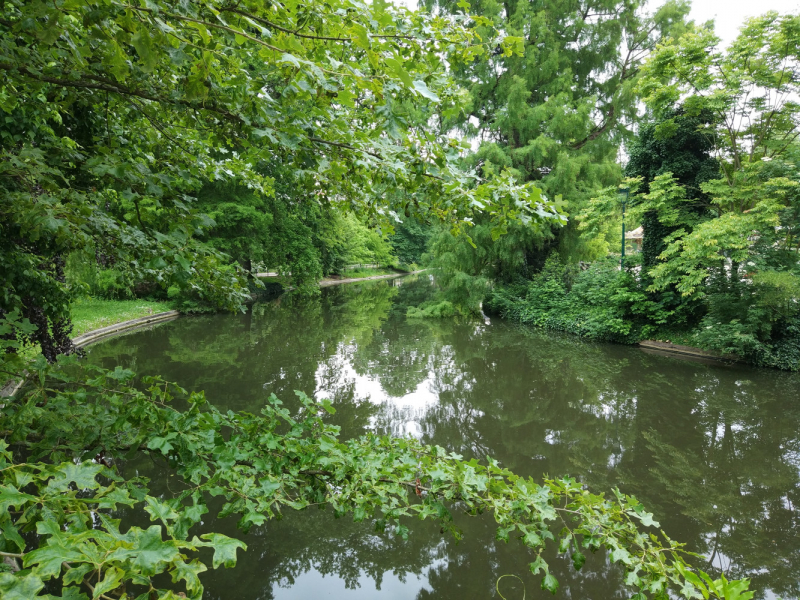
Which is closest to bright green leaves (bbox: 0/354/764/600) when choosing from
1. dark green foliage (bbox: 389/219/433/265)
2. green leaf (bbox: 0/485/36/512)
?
green leaf (bbox: 0/485/36/512)

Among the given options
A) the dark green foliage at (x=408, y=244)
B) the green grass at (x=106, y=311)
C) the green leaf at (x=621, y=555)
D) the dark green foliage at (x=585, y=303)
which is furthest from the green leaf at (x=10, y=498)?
the dark green foliage at (x=408, y=244)

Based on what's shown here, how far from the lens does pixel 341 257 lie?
83.7 feet

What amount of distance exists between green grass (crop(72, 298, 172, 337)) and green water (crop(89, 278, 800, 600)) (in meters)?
1.00

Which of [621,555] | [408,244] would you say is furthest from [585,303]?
[408,244]

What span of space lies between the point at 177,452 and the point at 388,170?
4.18ft

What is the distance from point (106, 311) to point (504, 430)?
12.0 meters

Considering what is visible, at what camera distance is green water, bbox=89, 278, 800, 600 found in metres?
3.09

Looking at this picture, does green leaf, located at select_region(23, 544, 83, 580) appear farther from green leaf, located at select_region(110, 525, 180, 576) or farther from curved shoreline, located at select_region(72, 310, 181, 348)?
curved shoreline, located at select_region(72, 310, 181, 348)

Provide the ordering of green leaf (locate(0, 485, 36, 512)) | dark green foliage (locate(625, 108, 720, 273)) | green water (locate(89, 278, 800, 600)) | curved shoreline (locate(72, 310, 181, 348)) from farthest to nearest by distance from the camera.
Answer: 1. dark green foliage (locate(625, 108, 720, 273))
2. curved shoreline (locate(72, 310, 181, 348))
3. green water (locate(89, 278, 800, 600))
4. green leaf (locate(0, 485, 36, 512))

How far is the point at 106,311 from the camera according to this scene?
40.5 ft

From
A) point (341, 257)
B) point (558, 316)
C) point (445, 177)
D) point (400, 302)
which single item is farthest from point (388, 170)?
point (341, 257)

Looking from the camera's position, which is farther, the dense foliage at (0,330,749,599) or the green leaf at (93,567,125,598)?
the dense foliage at (0,330,749,599)

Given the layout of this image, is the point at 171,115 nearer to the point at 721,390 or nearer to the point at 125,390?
the point at 125,390

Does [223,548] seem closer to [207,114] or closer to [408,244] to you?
[207,114]
